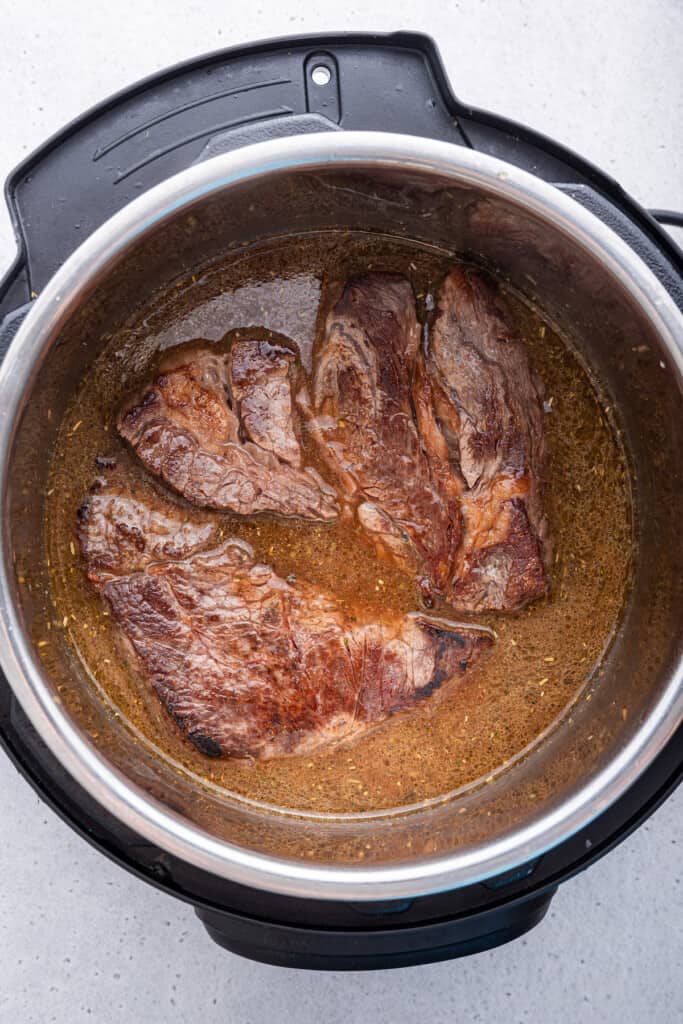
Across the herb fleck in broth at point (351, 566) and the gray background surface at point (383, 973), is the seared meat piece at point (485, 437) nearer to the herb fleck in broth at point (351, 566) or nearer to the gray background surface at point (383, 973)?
the herb fleck in broth at point (351, 566)

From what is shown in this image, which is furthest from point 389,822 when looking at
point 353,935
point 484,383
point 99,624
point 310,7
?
point 310,7

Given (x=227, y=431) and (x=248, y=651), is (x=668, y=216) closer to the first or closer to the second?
(x=227, y=431)

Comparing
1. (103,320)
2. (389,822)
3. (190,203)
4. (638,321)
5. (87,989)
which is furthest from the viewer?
(87,989)

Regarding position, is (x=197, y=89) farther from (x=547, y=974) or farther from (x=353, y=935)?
(x=547, y=974)

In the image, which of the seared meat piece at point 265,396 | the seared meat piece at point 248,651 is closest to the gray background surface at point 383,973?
the seared meat piece at point 248,651

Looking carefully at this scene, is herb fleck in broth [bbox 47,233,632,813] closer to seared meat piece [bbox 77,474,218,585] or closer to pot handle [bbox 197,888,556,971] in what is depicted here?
seared meat piece [bbox 77,474,218,585]

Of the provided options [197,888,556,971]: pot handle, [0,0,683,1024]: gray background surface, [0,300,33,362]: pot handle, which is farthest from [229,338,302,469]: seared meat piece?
[197,888,556,971]: pot handle
